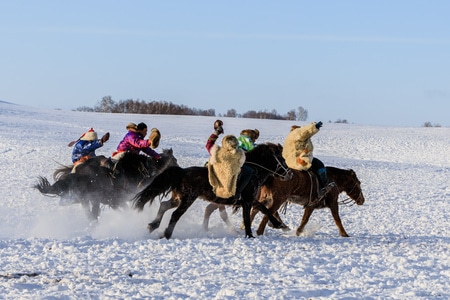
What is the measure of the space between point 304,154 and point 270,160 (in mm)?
829

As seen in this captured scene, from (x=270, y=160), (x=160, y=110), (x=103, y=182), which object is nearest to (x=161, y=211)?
(x=270, y=160)

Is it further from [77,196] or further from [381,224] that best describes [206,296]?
[381,224]

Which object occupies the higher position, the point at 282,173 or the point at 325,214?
the point at 282,173

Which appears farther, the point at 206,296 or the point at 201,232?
the point at 201,232

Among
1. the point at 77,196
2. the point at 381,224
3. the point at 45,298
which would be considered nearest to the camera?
the point at 45,298

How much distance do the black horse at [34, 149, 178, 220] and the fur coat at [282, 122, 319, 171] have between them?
2470 millimetres

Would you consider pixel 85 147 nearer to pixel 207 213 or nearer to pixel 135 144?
pixel 135 144

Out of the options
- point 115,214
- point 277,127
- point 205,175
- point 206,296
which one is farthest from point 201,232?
point 277,127

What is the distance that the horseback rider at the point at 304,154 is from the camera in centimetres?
1234

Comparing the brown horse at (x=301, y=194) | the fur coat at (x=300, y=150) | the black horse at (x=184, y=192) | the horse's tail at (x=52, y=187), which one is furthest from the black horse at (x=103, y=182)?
the fur coat at (x=300, y=150)

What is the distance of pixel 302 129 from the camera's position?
12.5m

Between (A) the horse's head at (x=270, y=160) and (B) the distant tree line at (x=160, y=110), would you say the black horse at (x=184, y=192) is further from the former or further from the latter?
(B) the distant tree line at (x=160, y=110)

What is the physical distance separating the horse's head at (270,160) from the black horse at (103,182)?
7.55ft

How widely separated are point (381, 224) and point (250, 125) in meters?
34.7
